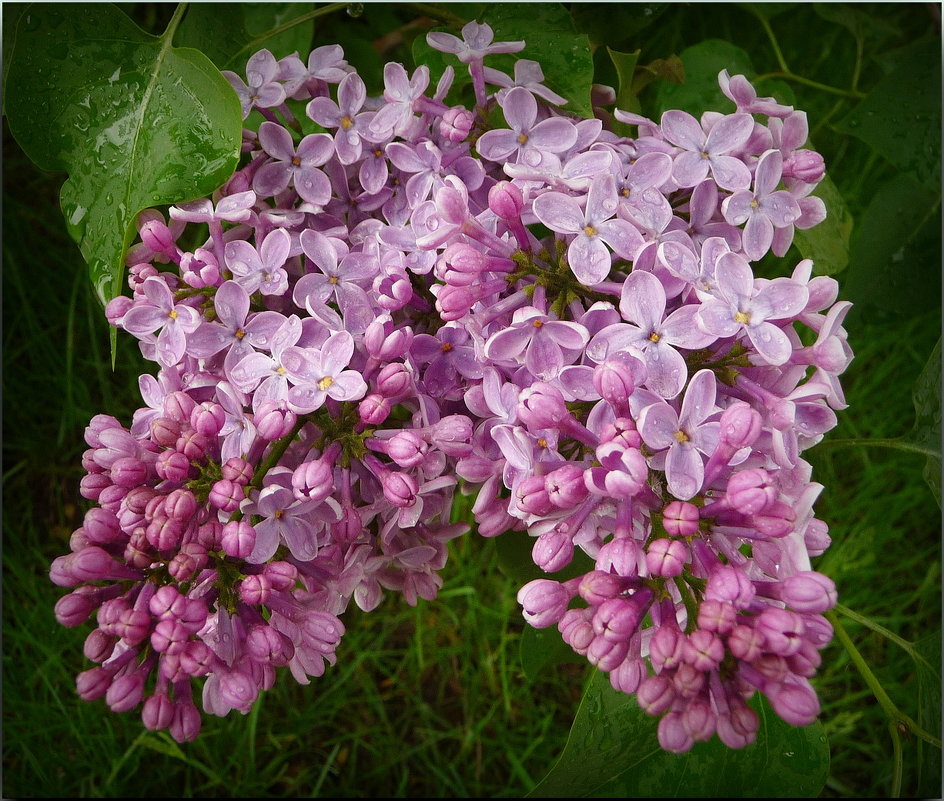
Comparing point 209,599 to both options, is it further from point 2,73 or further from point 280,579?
point 2,73

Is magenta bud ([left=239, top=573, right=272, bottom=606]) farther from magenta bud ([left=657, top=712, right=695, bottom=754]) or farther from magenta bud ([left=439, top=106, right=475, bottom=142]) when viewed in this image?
magenta bud ([left=439, top=106, right=475, bottom=142])

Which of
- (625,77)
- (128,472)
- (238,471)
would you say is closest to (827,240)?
(625,77)

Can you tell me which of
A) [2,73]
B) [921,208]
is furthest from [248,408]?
[921,208]

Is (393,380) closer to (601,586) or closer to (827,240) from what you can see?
(601,586)

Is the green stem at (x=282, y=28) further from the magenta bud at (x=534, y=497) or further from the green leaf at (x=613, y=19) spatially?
the magenta bud at (x=534, y=497)

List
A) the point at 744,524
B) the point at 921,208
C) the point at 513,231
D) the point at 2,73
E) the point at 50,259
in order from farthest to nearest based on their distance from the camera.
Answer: the point at 50,259 < the point at 921,208 < the point at 2,73 < the point at 513,231 < the point at 744,524

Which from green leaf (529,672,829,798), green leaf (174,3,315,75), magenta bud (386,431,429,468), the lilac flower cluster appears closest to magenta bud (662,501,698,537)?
the lilac flower cluster
